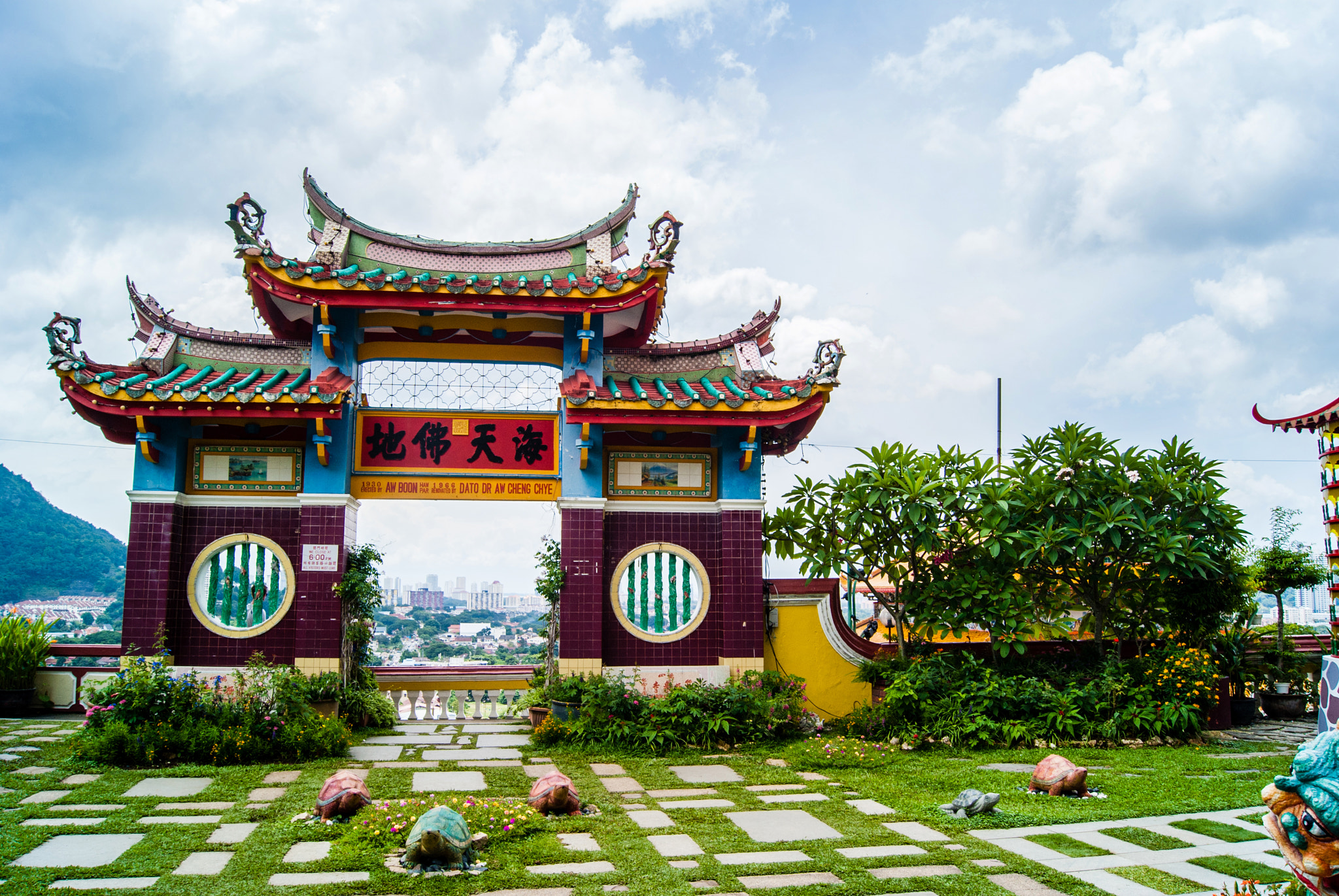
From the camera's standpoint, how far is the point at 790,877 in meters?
5.00

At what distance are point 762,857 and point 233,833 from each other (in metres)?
3.39

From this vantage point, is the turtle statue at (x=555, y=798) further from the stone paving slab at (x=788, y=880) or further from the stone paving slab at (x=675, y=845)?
the stone paving slab at (x=788, y=880)

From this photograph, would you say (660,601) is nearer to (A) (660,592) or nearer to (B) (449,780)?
(A) (660,592)

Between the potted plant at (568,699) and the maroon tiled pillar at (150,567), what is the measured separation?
4.21 m

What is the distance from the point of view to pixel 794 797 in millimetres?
7070

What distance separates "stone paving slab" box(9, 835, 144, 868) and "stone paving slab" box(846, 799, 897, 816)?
4.84 meters

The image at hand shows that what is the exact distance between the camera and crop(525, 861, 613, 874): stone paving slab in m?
5.04

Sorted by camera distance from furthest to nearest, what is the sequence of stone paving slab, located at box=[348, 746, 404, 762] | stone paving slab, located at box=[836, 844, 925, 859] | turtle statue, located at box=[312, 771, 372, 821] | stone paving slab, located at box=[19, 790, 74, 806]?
stone paving slab, located at box=[348, 746, 404, 762]
stone paving slab, located at box=[19, 790, 74, 806]
turtle statue, located at box=[312, 771, 372, 821]
stone paving slab, located at box=[836, 844, 925, 859]

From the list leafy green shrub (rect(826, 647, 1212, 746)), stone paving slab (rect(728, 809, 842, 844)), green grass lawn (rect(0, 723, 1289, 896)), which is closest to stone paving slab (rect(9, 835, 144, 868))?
green grass lawn (rect(0, 723, 1289, 896))

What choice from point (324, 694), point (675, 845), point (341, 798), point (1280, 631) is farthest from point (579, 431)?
point (1280, 631)

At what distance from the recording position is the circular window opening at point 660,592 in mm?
10305

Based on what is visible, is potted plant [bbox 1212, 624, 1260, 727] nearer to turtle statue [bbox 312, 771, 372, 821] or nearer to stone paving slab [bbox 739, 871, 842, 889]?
stone paving slab [bbox 739, 871, 842, 889]

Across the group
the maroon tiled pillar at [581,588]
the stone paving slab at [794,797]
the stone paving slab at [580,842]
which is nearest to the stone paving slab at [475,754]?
the maroon tiled pillar at [581,588]

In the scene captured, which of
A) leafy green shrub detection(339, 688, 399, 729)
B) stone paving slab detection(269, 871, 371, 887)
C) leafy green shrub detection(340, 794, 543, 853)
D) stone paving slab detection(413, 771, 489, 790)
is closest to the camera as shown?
stone paving slab detection(269, 871, 371, 887)
